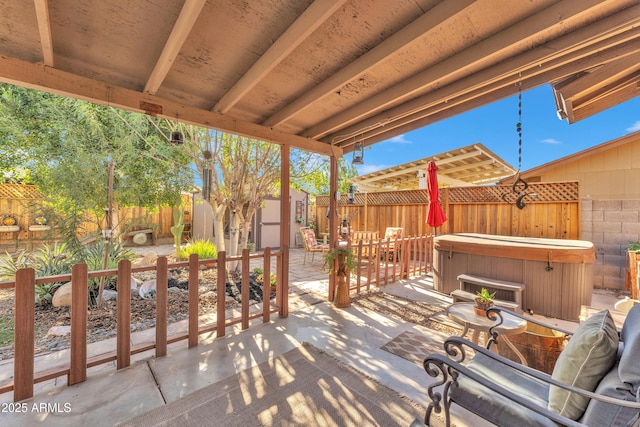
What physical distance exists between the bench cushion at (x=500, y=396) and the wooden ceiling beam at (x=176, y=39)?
92.5 inches

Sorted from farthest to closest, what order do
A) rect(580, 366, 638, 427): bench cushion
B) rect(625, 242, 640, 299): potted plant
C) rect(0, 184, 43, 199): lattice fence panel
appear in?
rect(0, 184, 43, 199): lattice fence panel → rect(625, 242, 640, 299): potted plant → rect(580, 366, 638, 427): bench cushion

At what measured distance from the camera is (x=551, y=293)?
346cm

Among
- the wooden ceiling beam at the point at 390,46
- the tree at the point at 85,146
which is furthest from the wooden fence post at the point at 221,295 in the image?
the tree at the point at 85,146

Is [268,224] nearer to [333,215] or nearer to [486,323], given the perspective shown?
[333,215]

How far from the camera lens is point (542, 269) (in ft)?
11.6

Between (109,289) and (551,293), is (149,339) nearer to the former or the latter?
(109,289)

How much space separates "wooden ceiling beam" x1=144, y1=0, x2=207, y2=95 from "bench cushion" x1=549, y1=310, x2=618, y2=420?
8.02 ft

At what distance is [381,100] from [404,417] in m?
2.65

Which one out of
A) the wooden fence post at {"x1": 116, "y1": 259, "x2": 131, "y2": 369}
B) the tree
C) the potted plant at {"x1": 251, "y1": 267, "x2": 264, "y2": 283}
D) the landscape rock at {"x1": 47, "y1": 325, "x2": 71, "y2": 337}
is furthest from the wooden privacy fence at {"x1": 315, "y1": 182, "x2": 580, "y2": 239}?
the landscape rock at {"x1": 47, "y1": 325, "x2": 71, "y2": 337}

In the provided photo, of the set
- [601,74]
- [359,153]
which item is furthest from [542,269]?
[359,153]

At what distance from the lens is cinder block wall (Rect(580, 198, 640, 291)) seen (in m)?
4.55

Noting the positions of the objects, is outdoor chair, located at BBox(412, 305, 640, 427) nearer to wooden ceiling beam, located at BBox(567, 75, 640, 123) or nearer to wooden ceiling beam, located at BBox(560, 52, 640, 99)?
wooden ceiling beam, located at BBox(560, 52, 640, 99)

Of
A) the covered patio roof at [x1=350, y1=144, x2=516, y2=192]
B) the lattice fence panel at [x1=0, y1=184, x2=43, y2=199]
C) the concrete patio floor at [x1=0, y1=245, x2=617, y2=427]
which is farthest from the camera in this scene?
the covered patio roof at [x1=350, y1=144, x2=516, y2=192]

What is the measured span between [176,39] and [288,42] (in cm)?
70
